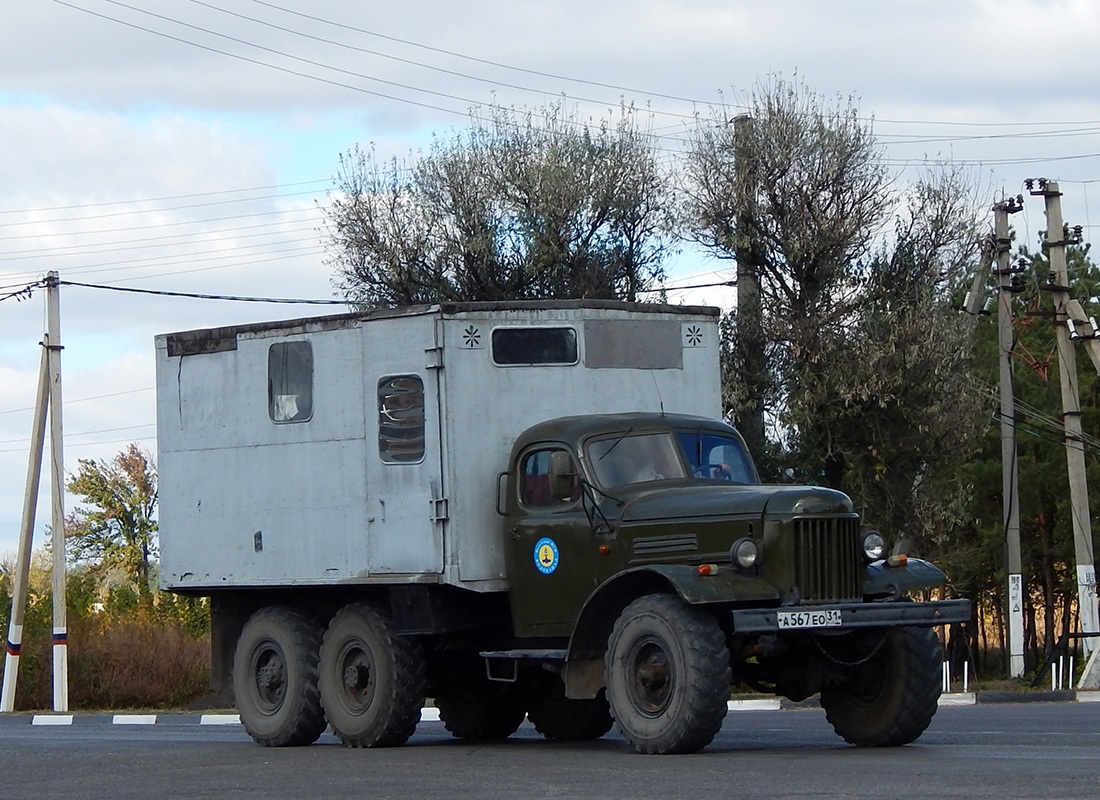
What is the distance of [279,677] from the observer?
15.5 metres

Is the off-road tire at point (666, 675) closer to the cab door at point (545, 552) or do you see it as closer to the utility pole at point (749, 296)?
the cab door at point (545, 552)

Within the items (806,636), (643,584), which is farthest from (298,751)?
(806,636)

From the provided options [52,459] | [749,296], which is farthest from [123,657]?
[749,296]

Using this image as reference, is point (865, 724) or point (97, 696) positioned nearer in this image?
point (865, 724)

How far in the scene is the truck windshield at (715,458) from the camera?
44.9ft

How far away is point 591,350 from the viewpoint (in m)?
14.5

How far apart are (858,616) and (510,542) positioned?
3.05m

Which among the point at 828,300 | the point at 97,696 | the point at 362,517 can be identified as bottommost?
the point at 97,696

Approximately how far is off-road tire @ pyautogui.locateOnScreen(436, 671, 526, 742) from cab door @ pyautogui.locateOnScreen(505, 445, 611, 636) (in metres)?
1.97

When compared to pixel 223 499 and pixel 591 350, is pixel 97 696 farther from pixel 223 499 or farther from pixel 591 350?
pixel 591 350

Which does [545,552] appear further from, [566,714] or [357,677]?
[566,714]

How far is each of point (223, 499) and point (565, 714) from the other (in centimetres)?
349

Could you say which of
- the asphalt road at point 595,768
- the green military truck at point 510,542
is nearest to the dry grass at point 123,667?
the asphalt road at point 595,768

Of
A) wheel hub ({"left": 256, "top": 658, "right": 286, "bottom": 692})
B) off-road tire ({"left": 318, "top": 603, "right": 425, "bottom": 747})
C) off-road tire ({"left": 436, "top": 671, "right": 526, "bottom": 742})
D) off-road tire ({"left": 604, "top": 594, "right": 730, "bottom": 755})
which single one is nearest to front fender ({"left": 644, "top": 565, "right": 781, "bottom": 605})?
off-road tire ({"left": 604, "top": 594, "right": 730, "bottom": 755})
